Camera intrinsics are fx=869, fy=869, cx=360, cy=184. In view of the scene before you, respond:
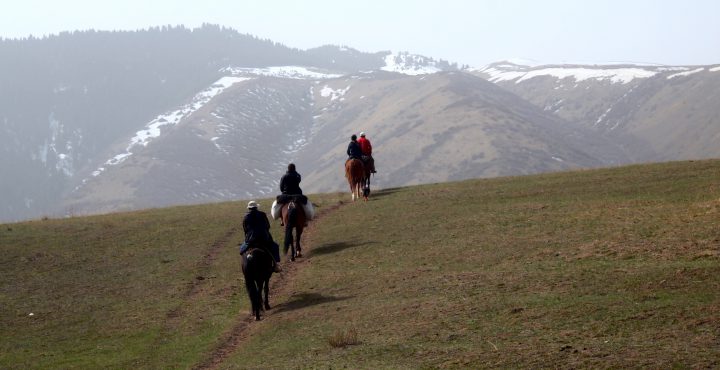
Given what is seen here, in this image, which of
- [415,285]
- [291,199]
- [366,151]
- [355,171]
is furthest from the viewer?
[366,151]

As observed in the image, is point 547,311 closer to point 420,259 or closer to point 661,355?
point 661,355

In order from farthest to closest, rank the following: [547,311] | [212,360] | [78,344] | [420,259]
Result: [420,259] → [78,344] → [212,360] → [547,311]

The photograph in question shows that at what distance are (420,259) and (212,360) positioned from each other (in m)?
9.03

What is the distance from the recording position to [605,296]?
18.7 m

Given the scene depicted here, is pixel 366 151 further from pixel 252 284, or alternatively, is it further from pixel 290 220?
pixel 252 284

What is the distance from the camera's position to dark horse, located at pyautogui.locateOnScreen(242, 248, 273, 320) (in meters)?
23.3

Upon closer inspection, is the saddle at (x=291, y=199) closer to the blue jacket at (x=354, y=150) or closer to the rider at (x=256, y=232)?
the rider at (x=256, y=232)

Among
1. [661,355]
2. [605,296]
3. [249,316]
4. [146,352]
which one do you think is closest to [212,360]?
[146,352]

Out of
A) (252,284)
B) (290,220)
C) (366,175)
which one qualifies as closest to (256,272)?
(252,284)

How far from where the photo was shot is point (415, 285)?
23.3 m

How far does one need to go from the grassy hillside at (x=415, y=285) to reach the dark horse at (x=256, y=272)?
0.70m

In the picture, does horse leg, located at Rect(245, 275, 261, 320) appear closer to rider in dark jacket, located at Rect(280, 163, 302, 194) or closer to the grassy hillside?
the grassy hillside

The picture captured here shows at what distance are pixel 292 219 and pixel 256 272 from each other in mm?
6140

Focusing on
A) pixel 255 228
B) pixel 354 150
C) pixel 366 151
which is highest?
pixel 354 150
